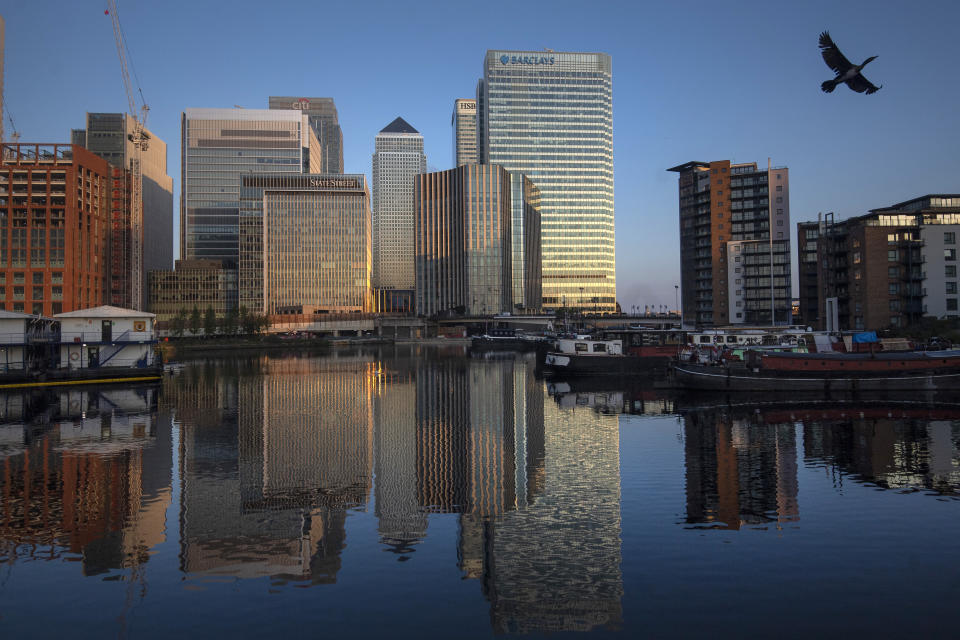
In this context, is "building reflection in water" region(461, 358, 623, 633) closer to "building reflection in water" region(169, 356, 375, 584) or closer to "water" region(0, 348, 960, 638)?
"water" region(0, 348, 960, 638)

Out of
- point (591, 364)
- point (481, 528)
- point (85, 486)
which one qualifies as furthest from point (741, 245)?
point (85, 486)

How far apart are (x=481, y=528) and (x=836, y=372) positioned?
47.4 meters

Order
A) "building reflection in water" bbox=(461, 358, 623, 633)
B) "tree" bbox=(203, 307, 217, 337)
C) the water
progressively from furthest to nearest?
"tree" bbox=(203, 307, 217, 337) < "building reflection in water" bbox=(461, 358, 623, 633) < the water

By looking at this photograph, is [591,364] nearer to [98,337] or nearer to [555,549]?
[98,337]

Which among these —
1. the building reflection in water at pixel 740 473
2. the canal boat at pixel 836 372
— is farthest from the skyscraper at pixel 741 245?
the building reflection in water at pixel 740 473

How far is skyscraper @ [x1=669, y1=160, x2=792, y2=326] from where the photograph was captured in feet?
492

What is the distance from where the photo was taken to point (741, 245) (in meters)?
152

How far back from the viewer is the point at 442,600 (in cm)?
1655

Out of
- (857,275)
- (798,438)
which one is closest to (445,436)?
(798,438)

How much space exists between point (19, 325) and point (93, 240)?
116080 mm

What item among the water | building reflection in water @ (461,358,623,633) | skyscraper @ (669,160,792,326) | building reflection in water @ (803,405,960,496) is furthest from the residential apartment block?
building reflection in water @ (461,358,623,633)

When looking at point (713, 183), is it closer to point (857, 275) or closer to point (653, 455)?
point (857, 275)

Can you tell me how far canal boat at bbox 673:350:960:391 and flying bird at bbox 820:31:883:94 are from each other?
32509 mm

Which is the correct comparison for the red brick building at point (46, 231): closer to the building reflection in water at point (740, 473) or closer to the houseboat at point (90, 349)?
the houseboat at point (90, 349)
